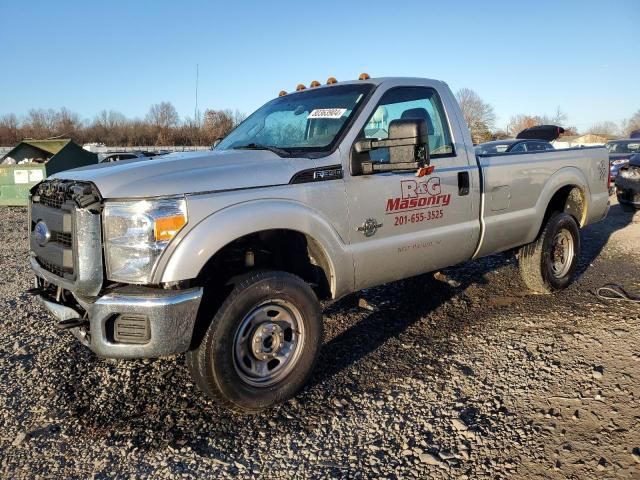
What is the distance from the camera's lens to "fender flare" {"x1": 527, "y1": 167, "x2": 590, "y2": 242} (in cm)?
507

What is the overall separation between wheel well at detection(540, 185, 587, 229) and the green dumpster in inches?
567

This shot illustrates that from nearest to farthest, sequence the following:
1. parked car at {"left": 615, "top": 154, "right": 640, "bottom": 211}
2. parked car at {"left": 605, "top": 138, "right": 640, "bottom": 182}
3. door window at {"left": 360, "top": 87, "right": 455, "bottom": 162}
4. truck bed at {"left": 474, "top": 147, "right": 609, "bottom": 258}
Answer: door window at {"left": 360, "top": 87, "right": 455, "bottom": 162}, truck bed at {"left": 474, "top": 147, "right": 609, "bottom": 258}, parked car at {"left": 615, "top": 154, "right": 640, "bottom": 211}, parked car at {"left": 605, "top": 138, "right": 640, "bottom": 182}

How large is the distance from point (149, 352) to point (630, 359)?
337cm

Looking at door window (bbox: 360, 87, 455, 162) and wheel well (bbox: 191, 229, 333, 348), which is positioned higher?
door window (bbox: 360, 87, 455, 162)

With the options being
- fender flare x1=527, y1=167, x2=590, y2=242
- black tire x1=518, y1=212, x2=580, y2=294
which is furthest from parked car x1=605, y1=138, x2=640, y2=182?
black tire x1=518, y1=212, x2=580, y2=294

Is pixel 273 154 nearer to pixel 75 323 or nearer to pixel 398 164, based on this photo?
pixel 398 164

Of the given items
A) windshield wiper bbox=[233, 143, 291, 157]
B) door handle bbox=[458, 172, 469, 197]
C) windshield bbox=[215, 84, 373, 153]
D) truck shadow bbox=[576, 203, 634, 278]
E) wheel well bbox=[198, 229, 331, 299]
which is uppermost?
windshield bbox=[215, 84, 373, 153]

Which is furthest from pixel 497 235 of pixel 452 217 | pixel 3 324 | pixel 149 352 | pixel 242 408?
pixel 3 324

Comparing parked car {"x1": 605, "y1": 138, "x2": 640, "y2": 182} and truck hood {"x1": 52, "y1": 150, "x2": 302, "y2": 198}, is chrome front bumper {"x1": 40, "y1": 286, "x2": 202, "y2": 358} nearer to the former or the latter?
truck hood {"x1": 52, "y1": 150, "x2": 302, "y2": 198}

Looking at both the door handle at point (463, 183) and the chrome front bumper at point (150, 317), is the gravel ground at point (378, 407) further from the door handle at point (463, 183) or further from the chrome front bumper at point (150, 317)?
the door handle at point (463, 183)

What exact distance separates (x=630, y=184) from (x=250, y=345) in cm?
1017

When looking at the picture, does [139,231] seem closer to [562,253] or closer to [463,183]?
[463,183]

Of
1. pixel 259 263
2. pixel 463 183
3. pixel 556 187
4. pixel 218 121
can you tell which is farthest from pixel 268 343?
pixel 218 121

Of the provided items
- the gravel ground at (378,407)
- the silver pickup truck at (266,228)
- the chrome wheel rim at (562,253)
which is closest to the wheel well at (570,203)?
the chrome wheel rim at (562,253)
